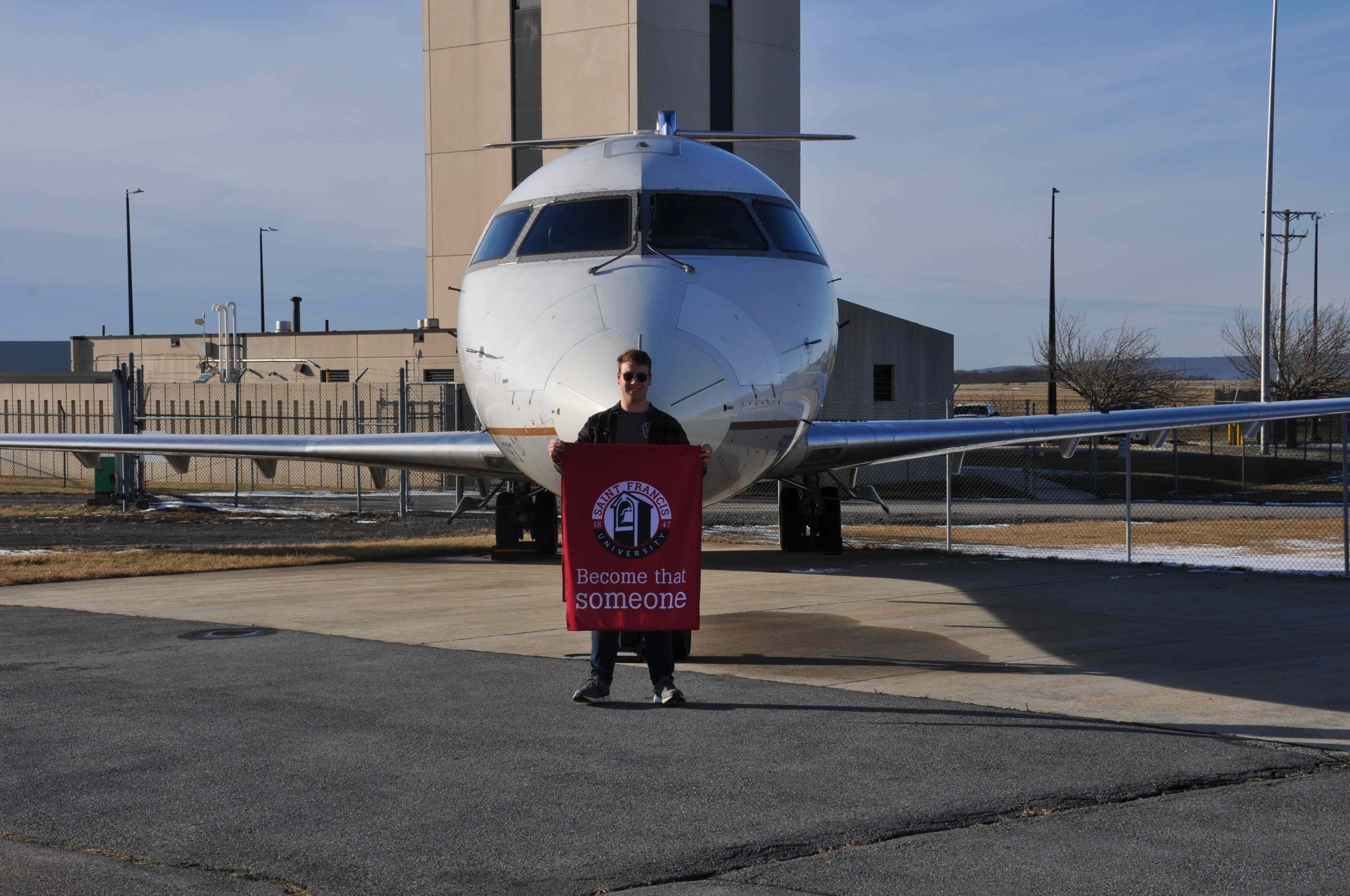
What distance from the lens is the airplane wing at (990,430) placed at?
12062 millimetres

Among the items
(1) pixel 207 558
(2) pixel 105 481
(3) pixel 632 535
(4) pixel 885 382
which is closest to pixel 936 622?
(3) pixel 632 535

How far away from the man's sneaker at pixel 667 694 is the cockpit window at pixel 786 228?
13.7ft

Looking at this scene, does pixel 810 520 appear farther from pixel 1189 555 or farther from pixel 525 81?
pixel 525 81

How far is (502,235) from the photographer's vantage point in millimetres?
10445

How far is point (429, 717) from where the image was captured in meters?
6.54

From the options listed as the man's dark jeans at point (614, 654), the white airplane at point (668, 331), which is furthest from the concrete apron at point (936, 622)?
the white airplane at point (668, 331)

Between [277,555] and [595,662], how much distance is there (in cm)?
999

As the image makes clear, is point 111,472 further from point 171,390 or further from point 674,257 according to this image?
point 674,257

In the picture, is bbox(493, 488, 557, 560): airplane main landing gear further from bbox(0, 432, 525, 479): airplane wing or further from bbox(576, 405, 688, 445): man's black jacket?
bbox(576, 405, 688, 445): man's black jacket

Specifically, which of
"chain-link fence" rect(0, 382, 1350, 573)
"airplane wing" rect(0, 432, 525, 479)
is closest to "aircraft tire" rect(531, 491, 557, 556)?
"airplane wing" rect(0, 432, 525, 479)

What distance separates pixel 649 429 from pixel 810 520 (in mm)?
8966

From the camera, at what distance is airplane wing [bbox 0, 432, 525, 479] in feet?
39.8

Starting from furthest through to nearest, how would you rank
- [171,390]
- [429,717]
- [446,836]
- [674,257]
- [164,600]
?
[171,390] < [164,600] < [674,257] < [429,717] < [446,836]

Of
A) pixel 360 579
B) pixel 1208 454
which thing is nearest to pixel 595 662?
pixel 360 579
